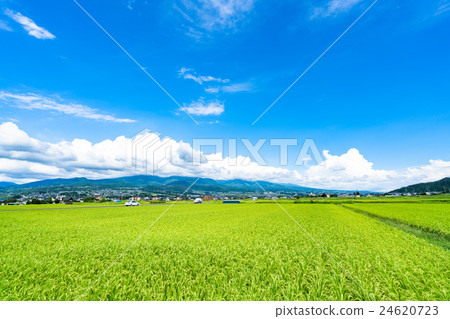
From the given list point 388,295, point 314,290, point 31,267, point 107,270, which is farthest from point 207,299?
point 31,267

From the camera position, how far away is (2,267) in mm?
7656

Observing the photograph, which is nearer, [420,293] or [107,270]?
[420,293]

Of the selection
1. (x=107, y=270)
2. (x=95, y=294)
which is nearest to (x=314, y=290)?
(x=95, y=294)

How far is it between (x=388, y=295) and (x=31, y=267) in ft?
37.1

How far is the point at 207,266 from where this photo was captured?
773cm

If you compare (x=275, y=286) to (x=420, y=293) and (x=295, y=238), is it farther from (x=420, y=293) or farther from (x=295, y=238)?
(x=295, y=238)

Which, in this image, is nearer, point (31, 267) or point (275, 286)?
point (275, 286)

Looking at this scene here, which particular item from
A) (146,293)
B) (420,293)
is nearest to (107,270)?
(146,293)
